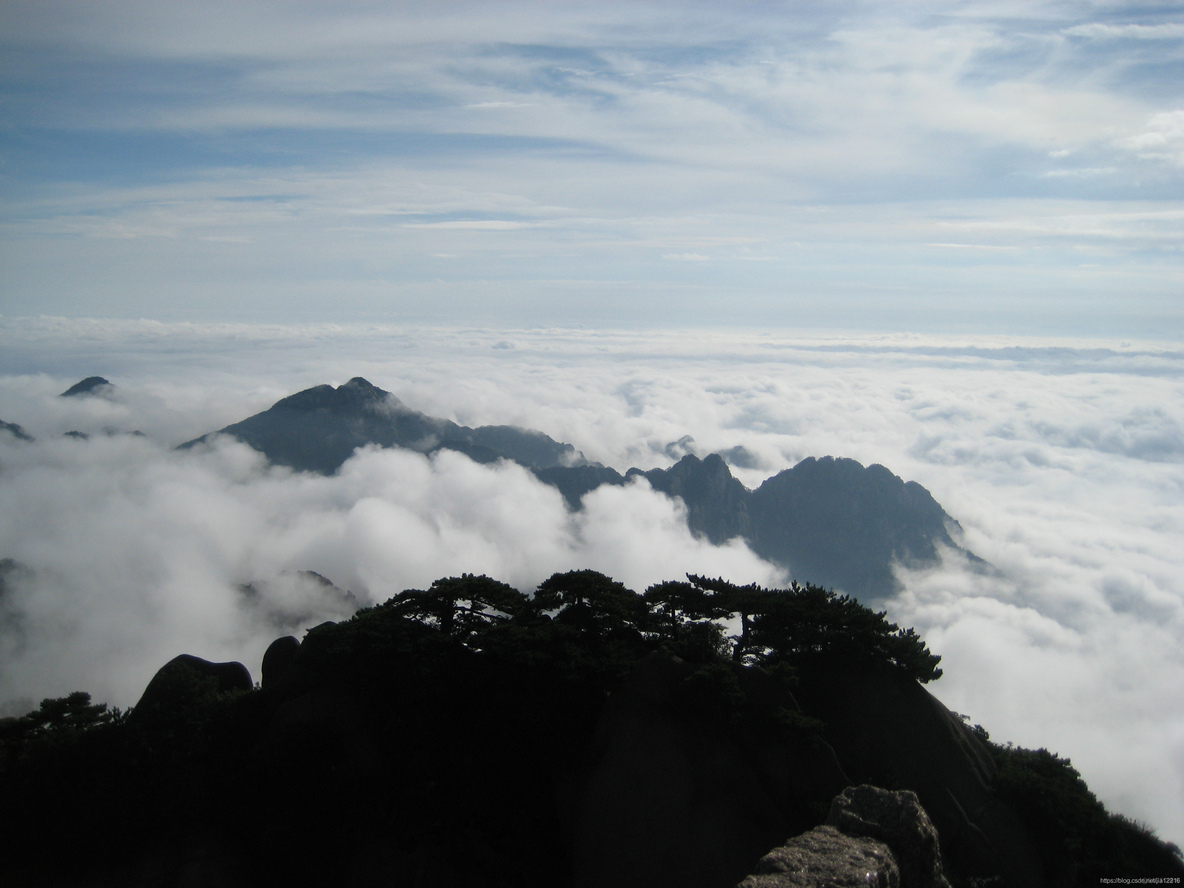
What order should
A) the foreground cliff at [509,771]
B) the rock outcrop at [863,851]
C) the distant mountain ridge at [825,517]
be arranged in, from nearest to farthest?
the rock outcrop at [863,851] → the foreground cliff at [509,771] → the distant mountain ridge at [825,517]

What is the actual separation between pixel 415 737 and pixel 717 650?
10428 millimetres

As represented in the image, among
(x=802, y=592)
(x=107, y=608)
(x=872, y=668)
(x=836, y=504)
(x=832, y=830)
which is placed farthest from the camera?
(x=836, y=504)

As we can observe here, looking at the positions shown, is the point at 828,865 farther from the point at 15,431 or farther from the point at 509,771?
the point at 15,431

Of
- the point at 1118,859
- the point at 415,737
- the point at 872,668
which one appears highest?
the point at 872,668

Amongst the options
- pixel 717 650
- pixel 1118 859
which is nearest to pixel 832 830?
pixel 717 650

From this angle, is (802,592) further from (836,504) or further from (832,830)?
(836,504)

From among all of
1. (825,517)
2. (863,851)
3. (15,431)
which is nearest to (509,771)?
(863,851)

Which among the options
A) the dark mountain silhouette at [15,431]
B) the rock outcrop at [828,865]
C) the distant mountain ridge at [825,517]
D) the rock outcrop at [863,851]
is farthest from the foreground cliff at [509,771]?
the dark mountain silhouette at [15,431]

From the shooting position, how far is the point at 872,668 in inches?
973

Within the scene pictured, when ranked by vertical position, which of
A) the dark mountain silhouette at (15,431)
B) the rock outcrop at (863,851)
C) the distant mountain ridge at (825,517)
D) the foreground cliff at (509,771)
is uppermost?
the rock outcrop at (863,851)

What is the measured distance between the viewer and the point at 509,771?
21.9 metres

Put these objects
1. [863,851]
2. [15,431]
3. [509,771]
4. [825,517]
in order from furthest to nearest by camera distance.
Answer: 1. [825,517]
2. [15,431]
3. [509,771]
4. [863,851]

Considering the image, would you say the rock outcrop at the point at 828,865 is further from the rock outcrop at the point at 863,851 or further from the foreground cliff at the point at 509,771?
the foreground cliff at the point at 509,771

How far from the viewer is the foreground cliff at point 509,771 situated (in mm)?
19703
